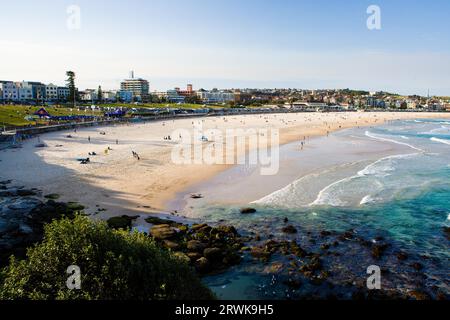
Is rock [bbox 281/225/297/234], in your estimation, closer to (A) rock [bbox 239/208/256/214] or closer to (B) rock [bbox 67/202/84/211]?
(A) rock [bbox 239/208/256/214]

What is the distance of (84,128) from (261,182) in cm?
4612

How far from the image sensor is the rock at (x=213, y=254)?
17.4 meters

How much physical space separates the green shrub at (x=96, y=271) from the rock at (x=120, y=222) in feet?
30.4

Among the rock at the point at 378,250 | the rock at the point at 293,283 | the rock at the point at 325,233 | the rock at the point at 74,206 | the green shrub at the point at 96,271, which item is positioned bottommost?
the rock at the point at 293,283

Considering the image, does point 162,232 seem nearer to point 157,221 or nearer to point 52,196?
point 157,221

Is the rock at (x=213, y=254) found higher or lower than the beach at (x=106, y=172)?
lower

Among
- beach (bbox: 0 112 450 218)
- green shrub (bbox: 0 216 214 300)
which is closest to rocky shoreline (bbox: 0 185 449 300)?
beach (bbox: 0 112 450 218)

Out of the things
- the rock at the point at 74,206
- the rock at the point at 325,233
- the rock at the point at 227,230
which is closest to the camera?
the rock at the point at 227,230

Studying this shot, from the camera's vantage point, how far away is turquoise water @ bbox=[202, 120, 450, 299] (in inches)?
615

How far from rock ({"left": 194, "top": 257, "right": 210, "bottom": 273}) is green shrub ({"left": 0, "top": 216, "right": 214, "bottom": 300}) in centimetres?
542

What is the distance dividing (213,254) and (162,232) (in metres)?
3.42

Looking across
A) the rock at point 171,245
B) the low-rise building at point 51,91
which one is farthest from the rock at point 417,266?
the low-rise building at point 51,91

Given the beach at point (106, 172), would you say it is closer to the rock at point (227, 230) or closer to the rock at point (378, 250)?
the rock at point (227, 230)

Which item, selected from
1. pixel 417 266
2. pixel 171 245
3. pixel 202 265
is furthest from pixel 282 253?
pixel 417 266
